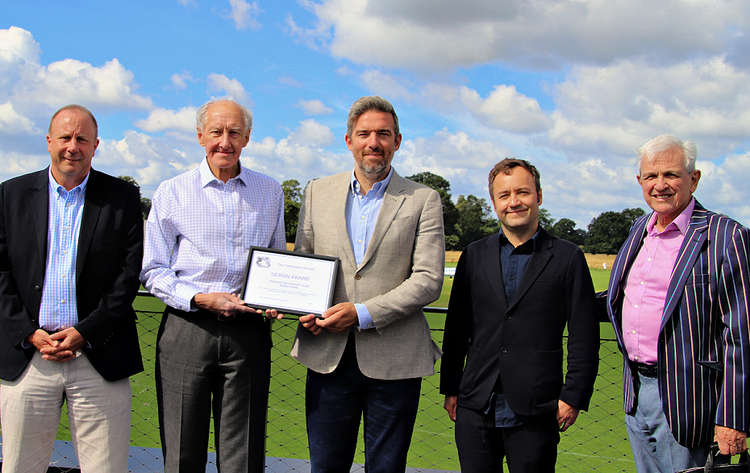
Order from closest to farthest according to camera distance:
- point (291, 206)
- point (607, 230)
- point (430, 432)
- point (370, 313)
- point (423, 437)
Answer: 1. point (370, 313)
2. point (423, 437)
3. point (430, 432)
4. point (291, 206)
5. point (607, 230)

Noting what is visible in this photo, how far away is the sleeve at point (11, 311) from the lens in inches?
109

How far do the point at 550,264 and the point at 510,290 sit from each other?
0.64 feet

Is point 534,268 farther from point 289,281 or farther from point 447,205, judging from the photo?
point 447,205

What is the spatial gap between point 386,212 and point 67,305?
59.1 inches

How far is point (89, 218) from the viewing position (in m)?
2.91

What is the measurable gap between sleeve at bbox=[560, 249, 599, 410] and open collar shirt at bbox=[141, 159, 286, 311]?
1396mm

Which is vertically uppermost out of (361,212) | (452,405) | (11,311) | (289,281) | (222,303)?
(361,212)

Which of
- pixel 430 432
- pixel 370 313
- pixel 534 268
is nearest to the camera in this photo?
pixel 534 268

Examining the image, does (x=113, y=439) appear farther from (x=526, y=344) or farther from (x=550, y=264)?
(x=550, y=264)

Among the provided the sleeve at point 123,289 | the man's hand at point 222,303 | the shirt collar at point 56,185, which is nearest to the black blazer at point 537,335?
the man's hand at point 222,303

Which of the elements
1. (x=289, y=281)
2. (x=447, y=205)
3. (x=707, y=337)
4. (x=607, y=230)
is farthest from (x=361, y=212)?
(x=607, y=230)

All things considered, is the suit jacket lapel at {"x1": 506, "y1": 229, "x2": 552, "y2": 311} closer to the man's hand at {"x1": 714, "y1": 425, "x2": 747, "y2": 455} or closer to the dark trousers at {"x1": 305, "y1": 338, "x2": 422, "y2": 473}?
the dark trousers at {"x1": 305, "y1": 338, "x2": 422, "y2": 473}

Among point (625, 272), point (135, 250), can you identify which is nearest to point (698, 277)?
point (625, 272)

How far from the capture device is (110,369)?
288 centimetres
